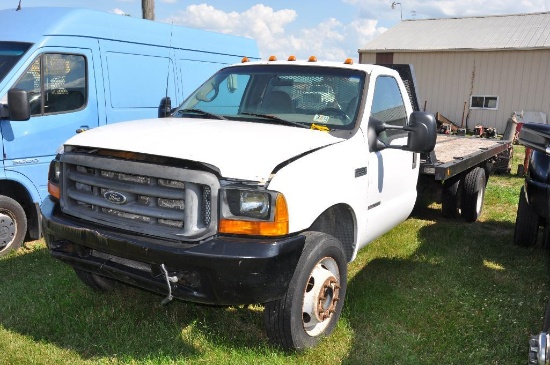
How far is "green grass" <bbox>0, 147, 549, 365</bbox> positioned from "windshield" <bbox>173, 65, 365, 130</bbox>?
156 centimetres

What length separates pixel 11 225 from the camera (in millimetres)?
5645

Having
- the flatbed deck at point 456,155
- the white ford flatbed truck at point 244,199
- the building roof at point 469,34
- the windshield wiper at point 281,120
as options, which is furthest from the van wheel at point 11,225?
the building roof at point 469,34

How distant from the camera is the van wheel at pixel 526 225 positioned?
594cm

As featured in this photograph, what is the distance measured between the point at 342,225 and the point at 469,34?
22074mm

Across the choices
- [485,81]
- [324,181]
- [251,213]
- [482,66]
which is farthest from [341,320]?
[482,66]

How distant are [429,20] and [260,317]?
1029 inches

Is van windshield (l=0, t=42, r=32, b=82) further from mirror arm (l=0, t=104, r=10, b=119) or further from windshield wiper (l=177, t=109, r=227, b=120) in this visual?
windshield wiper (l=177, t=109, r=227, b=120)

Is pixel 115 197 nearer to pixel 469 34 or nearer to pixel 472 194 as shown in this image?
pixel 472 194

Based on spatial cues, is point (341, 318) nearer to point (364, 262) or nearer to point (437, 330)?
point (437, 330)

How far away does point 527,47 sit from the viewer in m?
20.5

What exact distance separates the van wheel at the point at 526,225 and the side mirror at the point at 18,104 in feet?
17.6

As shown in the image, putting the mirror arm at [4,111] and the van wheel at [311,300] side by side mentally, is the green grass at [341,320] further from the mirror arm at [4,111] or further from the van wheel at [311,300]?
the mirror arm at [4,111]

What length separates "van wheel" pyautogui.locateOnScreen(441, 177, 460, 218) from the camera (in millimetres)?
7122

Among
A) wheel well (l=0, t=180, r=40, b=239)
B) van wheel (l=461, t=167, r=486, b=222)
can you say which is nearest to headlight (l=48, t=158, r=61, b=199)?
wheel well (l=0, t=180, r=40, b=239)
